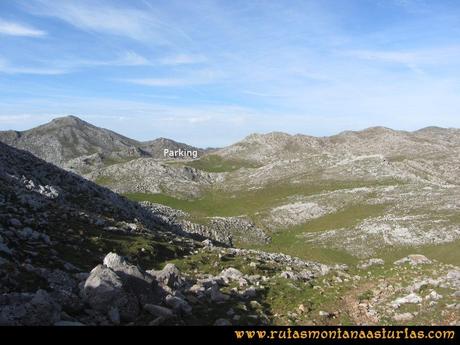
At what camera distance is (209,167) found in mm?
164250

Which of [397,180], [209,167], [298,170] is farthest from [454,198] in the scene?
[209,167]
